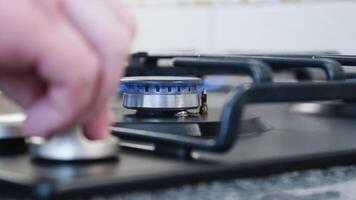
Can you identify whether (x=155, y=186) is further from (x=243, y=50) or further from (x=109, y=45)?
(x=243, y=50)

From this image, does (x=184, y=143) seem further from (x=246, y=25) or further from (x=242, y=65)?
(x=246, y=25)

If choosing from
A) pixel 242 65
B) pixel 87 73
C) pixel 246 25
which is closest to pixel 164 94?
pixel 242 65

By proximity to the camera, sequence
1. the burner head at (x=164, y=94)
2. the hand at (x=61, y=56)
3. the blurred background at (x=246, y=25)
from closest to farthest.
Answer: the hand at (x=61, y=56), the burner head at (x=164, y=94), the blurred background at (x=246, y=25)

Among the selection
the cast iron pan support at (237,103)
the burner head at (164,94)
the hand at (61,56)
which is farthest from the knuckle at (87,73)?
the burner head at (164,94)

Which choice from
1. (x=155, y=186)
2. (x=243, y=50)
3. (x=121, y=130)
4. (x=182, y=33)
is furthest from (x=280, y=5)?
(x=155, y=186)

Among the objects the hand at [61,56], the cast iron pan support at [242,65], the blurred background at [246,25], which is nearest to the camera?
the hand at [61,56]

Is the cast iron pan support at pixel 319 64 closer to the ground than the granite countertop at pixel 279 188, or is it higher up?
higher up

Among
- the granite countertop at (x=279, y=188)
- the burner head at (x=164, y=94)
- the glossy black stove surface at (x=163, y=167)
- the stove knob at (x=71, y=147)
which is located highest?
the burner head at (x=164, y=94)

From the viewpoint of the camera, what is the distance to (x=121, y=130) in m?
0.48

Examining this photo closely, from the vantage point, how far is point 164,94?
21.3 inches

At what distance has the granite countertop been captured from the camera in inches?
14.3

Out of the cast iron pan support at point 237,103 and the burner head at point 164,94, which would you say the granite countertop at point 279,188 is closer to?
the cast iron pan support at point 237,103

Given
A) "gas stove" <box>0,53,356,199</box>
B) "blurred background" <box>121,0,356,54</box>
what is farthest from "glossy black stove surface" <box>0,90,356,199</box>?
"blurred background" <box>121,0,356,54</box>

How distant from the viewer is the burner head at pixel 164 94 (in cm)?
54
